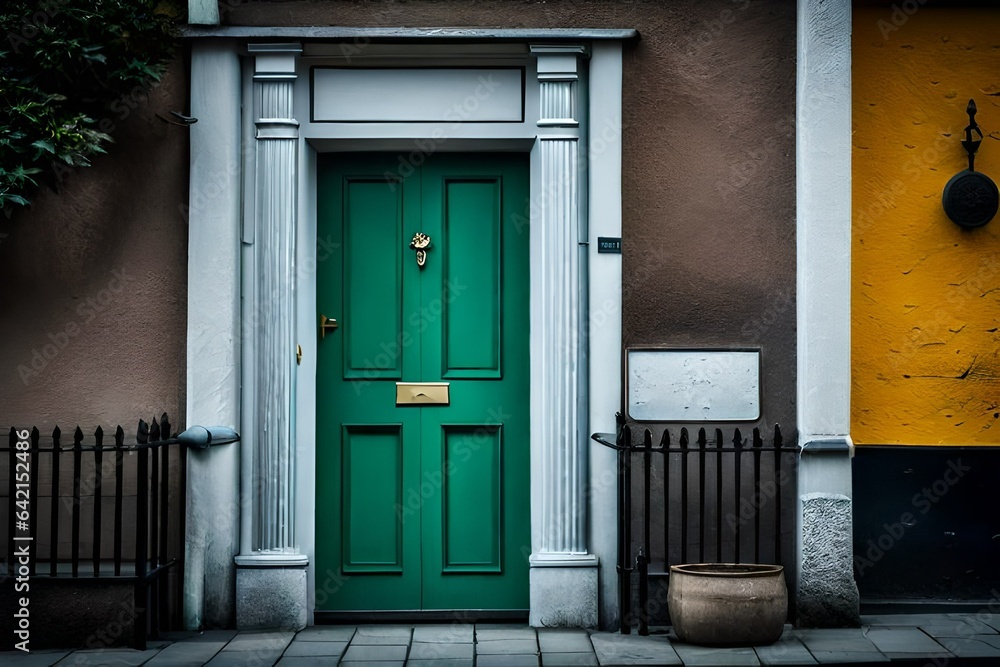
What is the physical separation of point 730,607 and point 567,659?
2.90ft

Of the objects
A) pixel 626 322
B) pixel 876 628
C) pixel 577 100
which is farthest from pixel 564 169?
pixel 876 628

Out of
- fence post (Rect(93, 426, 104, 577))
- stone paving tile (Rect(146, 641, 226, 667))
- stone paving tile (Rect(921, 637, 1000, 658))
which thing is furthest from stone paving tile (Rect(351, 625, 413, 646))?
stone paving tile (Rect(921, 637, 1000, 658))

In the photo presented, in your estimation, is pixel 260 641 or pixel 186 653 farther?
pixel 260 641

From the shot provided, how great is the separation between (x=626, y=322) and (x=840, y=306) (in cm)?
121

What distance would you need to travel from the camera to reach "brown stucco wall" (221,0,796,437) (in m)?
6.39

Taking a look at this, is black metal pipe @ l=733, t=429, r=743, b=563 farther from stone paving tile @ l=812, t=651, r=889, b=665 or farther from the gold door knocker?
the gold door knocker

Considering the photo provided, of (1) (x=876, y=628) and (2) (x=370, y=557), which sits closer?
(1) (x=876, y=628)

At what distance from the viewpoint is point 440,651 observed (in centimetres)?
578

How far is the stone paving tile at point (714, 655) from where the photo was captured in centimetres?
549

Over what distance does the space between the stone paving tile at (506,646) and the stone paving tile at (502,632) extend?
7 cm

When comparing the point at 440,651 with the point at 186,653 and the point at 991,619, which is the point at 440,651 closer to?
the point at 186,653

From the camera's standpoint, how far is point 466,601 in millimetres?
6555

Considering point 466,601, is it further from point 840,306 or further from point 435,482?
point 840,306

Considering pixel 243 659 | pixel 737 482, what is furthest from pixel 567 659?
pixel 243 659
